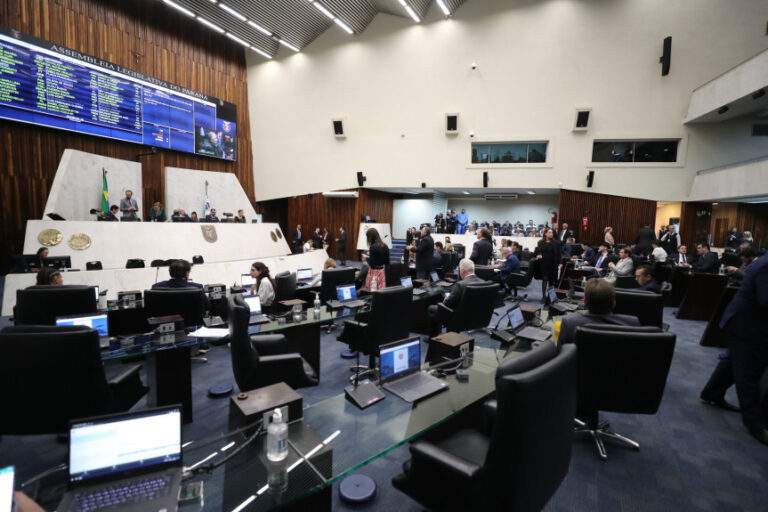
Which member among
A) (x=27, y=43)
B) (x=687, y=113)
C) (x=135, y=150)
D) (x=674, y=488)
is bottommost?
(x=674, y=488)

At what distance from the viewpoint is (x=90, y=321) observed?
2840mm

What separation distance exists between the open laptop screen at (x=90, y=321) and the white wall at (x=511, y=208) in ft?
53.1

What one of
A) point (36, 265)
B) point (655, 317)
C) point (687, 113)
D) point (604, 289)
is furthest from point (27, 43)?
point (687, 113)

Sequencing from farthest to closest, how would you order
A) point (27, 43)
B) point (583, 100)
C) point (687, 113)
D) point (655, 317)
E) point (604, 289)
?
1. point (583, 100)
2. point (687, 113)
3. point (27, 43)
4. point (655, 317)
5. point (604, 289)

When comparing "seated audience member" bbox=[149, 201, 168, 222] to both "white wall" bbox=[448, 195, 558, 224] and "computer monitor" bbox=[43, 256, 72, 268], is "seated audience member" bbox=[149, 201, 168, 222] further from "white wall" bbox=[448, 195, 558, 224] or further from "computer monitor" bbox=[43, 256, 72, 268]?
"white wall" bbox=[448, 195, 558, 224]

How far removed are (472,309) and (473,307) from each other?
25 millimetres

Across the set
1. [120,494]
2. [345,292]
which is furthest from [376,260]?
[120,494]

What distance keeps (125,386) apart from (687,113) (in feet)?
47.0

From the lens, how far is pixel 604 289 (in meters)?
2.50

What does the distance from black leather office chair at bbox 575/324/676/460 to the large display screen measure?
12.7 m

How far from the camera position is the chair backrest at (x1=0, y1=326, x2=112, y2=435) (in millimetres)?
1904

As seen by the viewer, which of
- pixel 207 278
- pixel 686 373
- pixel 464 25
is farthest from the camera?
pixel 464 25

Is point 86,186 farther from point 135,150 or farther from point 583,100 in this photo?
point 583,100

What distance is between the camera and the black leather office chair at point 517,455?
3.61 ft
